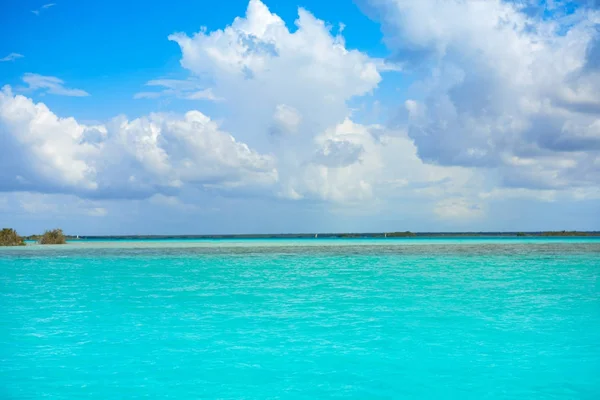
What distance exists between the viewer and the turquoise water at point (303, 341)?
12.1m

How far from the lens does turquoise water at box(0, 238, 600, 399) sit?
12078 mm

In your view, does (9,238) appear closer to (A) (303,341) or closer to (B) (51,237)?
(B) (51,237)

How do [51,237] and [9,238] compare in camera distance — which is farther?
[51,237]

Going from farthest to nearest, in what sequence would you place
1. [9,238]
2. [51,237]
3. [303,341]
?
[51,237]
[9,238]
[303,341]

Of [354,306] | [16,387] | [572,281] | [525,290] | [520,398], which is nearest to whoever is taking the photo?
[520,398]

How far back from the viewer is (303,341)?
16.0 meters

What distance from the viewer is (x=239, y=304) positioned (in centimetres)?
2339

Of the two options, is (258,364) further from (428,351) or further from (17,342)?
(17,342)

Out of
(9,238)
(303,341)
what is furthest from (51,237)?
(303,341)

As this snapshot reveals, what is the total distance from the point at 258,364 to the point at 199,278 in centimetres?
2242

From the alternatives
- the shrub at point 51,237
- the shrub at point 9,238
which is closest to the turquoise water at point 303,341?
the shrub at point 9,238

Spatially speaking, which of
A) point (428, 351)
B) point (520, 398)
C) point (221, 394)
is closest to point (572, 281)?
point (428, 351)

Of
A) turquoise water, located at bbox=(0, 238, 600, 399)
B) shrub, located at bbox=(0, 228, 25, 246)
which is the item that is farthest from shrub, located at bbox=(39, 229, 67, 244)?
turquoise water, located at bbox=(0, 238, 600, 399)

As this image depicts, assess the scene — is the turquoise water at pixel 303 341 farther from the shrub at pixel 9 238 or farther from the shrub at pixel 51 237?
the shrub at pixel 51 237
